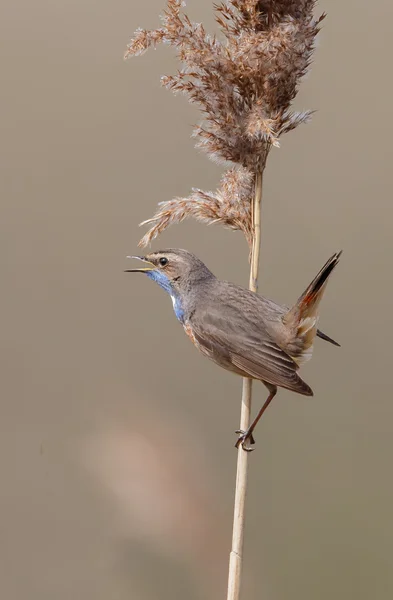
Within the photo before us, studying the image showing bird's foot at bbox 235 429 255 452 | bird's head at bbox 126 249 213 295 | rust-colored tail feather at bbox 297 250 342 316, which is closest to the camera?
rust-colored tail feather at bbox 297 250 342 316

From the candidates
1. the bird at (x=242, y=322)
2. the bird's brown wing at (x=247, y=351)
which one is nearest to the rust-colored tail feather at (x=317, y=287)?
the bird at (x=242, y=322)

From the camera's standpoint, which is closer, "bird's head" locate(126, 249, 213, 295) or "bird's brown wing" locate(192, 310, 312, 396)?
"bird's brown wing" locate(192, 310, 312, 396)

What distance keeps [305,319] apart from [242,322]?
0.52ft

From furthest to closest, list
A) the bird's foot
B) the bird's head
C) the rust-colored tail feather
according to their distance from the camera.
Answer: the bird's head → the bird's foot → the rust-colored tail feather

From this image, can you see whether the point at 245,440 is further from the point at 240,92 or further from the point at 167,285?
the point at 240,92

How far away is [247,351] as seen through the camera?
1636mm

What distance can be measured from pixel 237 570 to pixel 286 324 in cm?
58

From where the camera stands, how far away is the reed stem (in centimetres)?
155

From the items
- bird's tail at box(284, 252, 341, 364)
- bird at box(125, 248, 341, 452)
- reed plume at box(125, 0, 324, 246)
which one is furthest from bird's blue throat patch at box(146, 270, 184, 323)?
bird's tail at box(284, 252, 341, 364)

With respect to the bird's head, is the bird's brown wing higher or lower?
lower

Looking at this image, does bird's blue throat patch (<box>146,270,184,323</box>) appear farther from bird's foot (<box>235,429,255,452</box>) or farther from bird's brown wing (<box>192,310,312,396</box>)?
bird's foot (<box>235,429,255,452</box>)

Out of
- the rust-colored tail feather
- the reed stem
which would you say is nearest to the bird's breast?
the reed stem

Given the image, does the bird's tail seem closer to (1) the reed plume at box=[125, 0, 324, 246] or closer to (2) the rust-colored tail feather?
(2) the rust-colored tail feather

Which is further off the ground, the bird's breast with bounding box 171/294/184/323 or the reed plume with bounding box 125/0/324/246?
the reed plume with bounding box 125/0/324/246
